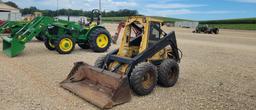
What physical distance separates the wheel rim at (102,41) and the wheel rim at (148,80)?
7166mm

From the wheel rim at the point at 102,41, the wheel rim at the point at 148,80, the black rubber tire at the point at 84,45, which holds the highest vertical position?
the wheel rim at the point at 102,41

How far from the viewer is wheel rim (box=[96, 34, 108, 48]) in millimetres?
13969

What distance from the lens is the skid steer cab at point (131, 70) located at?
6.30 meters

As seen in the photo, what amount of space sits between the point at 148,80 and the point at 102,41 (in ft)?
24.2

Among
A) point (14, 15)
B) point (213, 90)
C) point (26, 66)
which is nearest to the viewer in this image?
point (213, 90)

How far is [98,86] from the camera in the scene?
675 cm

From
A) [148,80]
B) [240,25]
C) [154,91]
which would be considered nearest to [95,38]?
[154,91]

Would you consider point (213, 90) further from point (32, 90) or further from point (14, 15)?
point (14, 15)

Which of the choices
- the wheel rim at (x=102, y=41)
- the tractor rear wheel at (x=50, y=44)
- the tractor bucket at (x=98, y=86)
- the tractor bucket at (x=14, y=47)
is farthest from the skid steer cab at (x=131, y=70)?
the tractor rear wheel at (x=50, y=44)

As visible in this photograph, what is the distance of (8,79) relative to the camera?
812 centimetres

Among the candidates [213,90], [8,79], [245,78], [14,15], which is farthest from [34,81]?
[14,15]

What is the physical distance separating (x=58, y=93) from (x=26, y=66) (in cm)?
375

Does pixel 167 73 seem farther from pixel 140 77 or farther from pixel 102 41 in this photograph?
pixel 102 41

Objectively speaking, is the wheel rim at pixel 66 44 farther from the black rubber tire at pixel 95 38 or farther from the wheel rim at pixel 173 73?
the wheel rim at pixel 173 73
